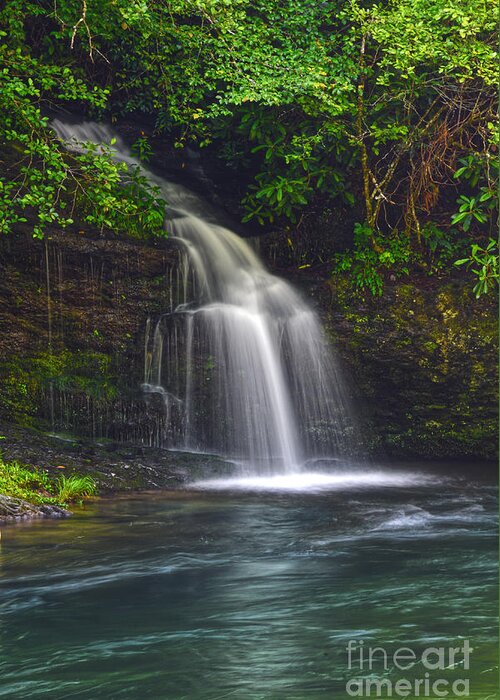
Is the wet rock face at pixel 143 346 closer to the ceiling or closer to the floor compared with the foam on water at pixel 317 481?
closer to the ceiling

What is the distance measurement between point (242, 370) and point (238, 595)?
6.10m

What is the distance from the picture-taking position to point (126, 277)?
1172cm

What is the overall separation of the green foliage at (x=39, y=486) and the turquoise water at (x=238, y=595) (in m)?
0.44

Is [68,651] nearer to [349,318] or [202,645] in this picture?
[202,645]

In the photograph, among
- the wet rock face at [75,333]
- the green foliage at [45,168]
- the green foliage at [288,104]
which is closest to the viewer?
the green foliage at [45,168]

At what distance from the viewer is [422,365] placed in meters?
12.1

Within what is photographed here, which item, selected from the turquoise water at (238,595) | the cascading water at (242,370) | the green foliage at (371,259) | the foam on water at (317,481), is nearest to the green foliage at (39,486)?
the turquoise water at (238,595)

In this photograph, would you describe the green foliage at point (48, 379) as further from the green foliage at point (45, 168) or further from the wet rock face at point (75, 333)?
the green foliage at point (45, 168)

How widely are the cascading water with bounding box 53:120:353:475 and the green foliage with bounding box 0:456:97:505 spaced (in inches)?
86.2

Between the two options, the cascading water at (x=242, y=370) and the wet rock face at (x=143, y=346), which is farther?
the cascading water at (x=242, y=370)

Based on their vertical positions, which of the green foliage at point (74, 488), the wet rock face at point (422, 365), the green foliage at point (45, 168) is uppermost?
the green foliage at point (45, 168)

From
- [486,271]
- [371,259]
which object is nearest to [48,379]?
[371,259]

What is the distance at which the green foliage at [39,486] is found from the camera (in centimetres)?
888

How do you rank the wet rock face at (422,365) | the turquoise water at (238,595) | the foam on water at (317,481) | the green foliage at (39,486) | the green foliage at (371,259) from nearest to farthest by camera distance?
the turquoise water at (238,595) < the green foliage at (39,486) < the foam on water at (317,481) < the wet rock face at (422,365) < the green foliage at (371,259)
